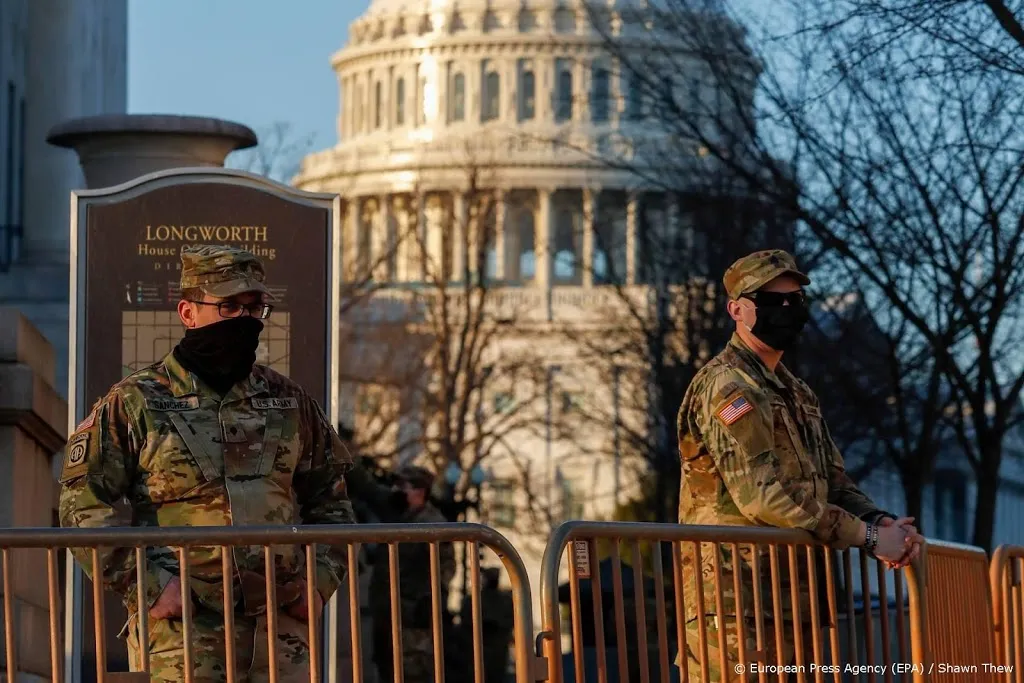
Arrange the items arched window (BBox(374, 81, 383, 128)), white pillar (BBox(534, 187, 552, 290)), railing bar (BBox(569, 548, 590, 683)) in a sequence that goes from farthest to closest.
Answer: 1. arched window (BBox(374, 81, 383, 128))
2. white pillar (BBox(534, 187, 552, 290))
3. railing bar (BBox(569, 548, 590, 683))

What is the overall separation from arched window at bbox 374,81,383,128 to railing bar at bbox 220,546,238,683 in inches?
3761

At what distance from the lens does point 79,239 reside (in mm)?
9656

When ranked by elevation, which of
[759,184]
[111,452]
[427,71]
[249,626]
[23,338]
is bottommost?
[249,626]

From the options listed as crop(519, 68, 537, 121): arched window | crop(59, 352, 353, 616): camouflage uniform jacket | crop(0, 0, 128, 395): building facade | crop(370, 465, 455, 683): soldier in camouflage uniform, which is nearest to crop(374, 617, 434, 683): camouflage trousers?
crop(370, 465, 455, 683): soldier in camouflage uniform

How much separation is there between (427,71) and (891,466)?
2903 inches

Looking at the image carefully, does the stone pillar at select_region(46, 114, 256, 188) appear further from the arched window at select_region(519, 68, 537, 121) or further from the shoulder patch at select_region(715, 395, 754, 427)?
the arched window at select_region(519, 68, 537, 121)

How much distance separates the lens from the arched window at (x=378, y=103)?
101375 mm

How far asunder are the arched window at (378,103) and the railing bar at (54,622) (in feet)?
314

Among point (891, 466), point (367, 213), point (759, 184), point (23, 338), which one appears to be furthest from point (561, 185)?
→ point (23, 338)

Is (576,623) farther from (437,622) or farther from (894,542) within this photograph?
(894,542)

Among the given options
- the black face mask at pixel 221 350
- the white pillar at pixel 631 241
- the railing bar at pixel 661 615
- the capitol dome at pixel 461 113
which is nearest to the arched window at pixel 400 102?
the capitol dome at pixel 461 113

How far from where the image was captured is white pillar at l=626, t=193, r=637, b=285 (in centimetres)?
2972

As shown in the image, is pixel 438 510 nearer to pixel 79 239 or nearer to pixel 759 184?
pixel 759 184

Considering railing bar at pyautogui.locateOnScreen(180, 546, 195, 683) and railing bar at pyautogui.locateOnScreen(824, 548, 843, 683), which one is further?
railing bar at pyautogui.locateOnScreen(824, 548, 843, 683)
